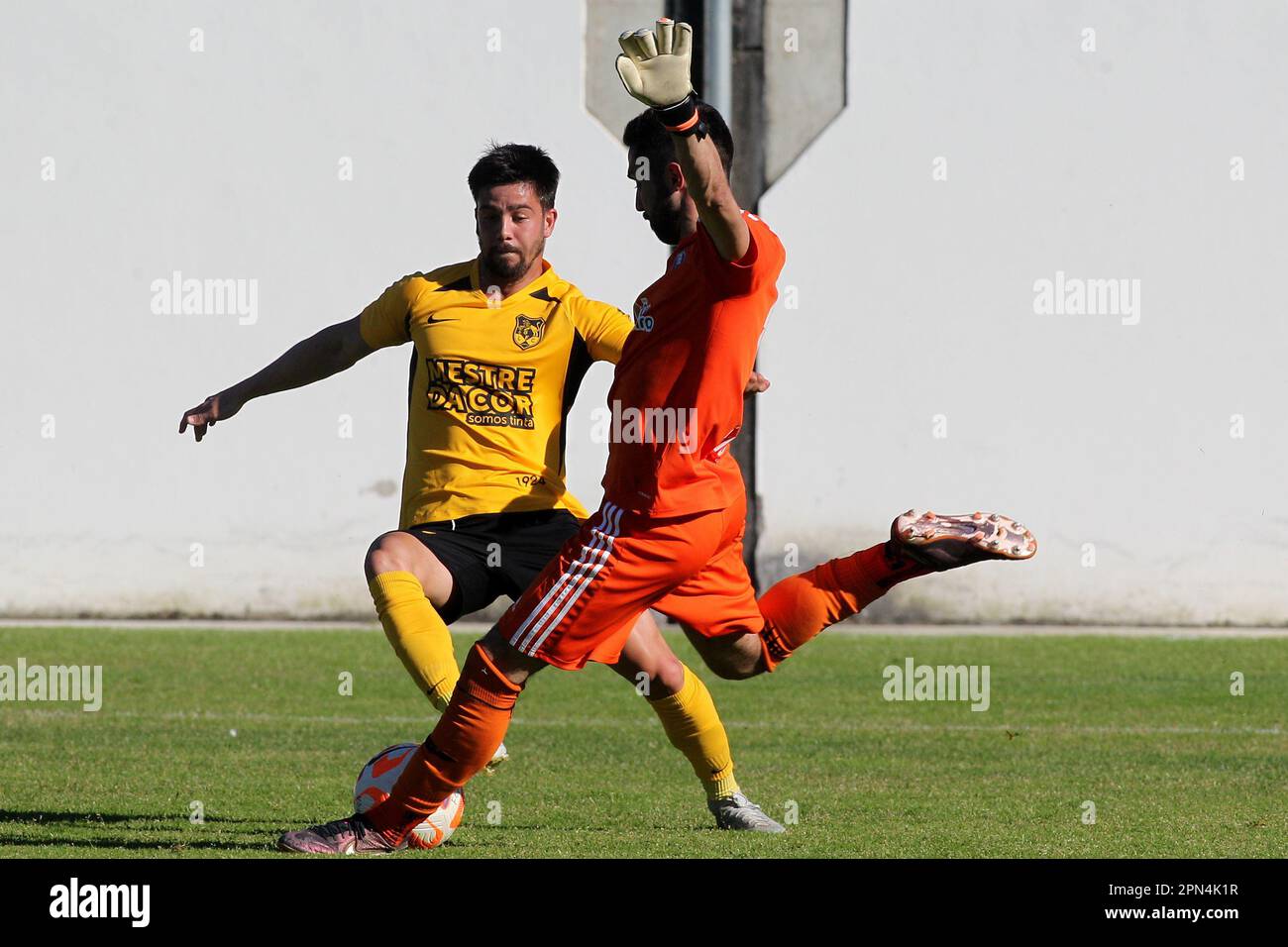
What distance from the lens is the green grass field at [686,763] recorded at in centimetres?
573

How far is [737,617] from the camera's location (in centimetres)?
578

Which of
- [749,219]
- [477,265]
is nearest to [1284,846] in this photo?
[749,219]

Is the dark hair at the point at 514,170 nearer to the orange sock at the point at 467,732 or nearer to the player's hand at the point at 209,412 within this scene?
the player's hand at the point at 209,412

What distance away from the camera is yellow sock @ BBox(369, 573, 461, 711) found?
568 cm

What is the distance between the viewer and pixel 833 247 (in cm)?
1445

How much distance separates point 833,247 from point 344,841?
9.98 meters

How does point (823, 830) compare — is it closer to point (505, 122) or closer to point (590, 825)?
point (590, 825)

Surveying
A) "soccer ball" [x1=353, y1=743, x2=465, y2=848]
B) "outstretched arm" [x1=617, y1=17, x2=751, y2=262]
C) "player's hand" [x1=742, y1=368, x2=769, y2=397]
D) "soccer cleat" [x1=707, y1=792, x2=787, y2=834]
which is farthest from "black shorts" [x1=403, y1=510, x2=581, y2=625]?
"outstretched arm" [x1=617, y1=17, x2=751, y2=262]

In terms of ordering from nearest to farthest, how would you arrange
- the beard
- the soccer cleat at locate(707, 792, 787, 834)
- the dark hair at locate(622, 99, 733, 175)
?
the dark hair at locate(622, 99, 733, 175)
the soccer cleat at locate(707, 792, 787, 834)
the beard

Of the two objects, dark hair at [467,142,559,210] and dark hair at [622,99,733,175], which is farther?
dark hair at [467,142,559,210]

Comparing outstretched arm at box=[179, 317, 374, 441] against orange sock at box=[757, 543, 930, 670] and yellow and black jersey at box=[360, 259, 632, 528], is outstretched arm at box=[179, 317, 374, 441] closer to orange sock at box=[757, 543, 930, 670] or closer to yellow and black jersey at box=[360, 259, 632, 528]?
yellow and black jersey at box=[360, 259, 632, 528]

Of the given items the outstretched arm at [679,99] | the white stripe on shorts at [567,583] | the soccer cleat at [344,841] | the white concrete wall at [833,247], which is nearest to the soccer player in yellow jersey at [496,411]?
the soccer cleat at [344,841]

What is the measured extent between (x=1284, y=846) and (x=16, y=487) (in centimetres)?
1131

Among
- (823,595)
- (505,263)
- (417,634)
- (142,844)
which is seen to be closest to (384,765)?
(417,634)
